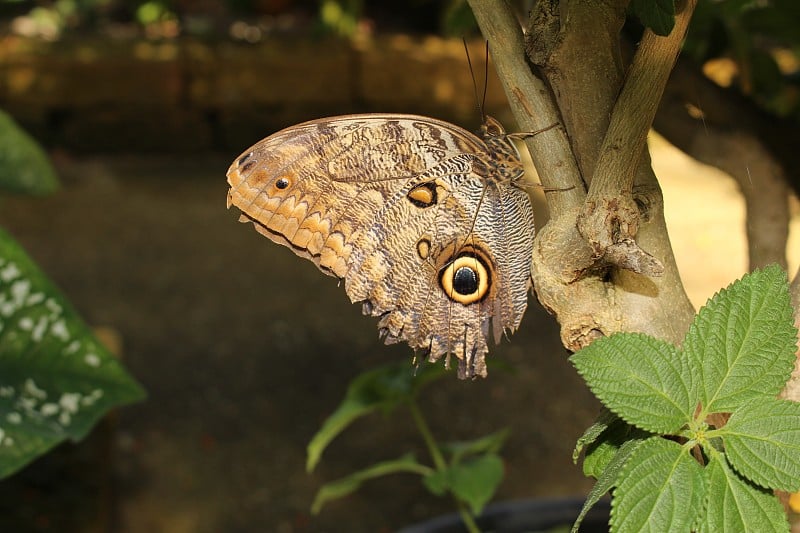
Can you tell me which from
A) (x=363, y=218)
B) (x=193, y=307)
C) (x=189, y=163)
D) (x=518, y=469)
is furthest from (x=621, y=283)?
(x=189, y=163)

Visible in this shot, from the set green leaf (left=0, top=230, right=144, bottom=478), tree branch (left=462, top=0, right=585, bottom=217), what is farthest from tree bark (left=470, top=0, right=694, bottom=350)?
green leaf (left=0, top=230, right=144, bottom=478)

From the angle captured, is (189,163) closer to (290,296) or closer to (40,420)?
(290,296)

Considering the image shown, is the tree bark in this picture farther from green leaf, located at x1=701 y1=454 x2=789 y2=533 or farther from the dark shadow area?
the dark shadow area

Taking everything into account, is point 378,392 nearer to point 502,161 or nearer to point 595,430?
point 502,161

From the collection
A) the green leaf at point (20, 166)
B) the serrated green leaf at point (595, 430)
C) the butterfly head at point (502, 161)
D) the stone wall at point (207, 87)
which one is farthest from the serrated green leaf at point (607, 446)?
the stone wall at point (207, 87)

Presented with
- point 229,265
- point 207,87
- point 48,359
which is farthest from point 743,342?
point 207,87
